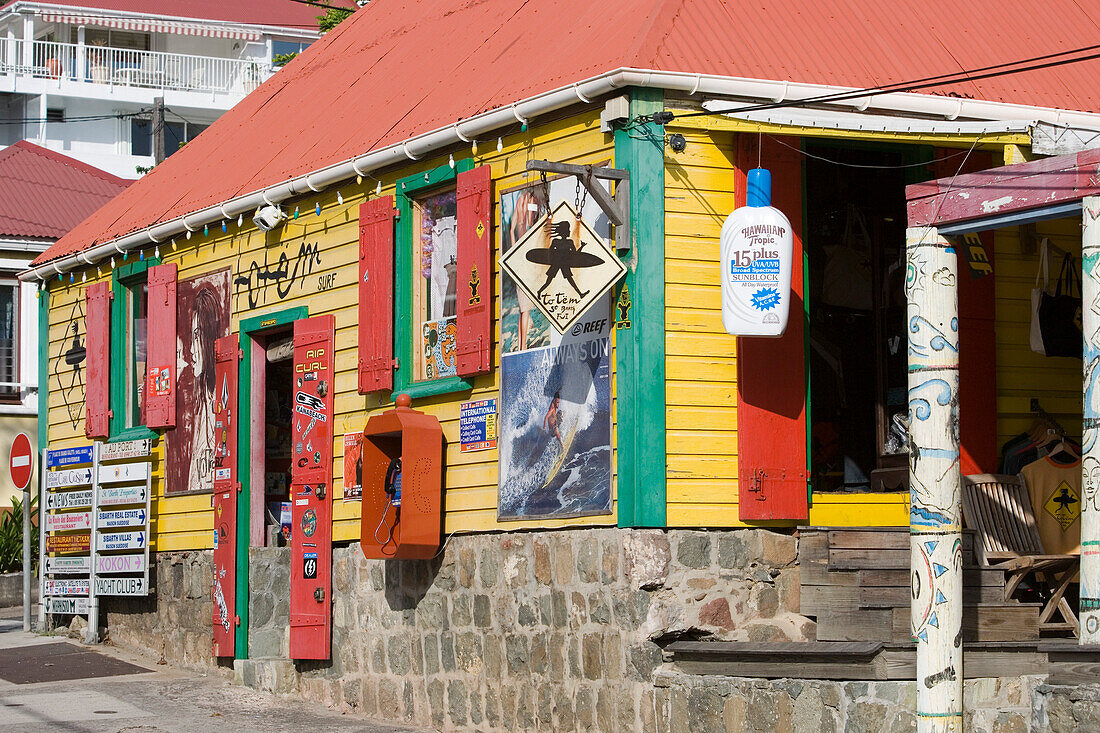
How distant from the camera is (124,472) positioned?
15398 millimetres

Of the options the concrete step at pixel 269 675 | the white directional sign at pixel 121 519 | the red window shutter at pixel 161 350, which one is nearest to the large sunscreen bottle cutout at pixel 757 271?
the concrete step at pixel 269 675

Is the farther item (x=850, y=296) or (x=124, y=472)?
(x=124, y=472)

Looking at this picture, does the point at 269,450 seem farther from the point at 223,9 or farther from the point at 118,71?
the point at 223,9

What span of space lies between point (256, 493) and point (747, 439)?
557 centimetres

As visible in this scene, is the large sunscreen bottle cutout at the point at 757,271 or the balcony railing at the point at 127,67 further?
the balcony railing at the point at 127,67

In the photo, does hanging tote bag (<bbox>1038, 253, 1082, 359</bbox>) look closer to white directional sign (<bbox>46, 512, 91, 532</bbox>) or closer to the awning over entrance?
white directional sign (<bbox>46, 512, 91, 532</bbox>)

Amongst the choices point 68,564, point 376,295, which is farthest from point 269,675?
point 68,564

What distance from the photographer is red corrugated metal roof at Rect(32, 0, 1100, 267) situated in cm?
1023

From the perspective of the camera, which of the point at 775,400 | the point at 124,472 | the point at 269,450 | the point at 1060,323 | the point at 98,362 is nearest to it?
Answer: the point at 775,400

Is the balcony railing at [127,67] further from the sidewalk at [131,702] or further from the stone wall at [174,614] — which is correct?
the sidewalk at [131,702]

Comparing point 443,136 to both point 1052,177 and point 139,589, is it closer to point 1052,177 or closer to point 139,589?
point 1052,177

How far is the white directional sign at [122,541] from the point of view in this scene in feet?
50.0

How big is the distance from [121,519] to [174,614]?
1171 mm

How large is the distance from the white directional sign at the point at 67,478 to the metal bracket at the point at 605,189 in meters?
7.98
